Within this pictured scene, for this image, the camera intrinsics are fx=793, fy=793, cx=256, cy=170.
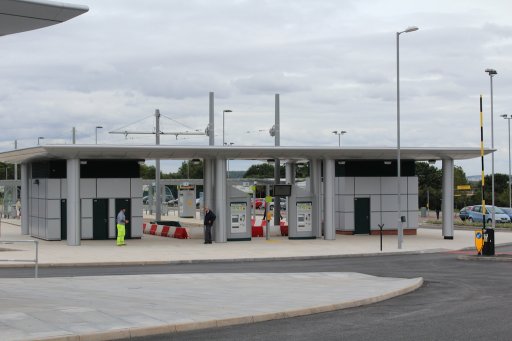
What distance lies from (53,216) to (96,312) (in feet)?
78.6

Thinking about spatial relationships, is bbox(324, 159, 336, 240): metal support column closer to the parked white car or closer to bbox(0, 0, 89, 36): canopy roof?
the parked white car

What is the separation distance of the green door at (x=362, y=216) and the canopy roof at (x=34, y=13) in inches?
1156

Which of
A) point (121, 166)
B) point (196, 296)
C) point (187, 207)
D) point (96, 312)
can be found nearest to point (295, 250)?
point (121, 166)

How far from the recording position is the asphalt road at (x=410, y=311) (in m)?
12.2

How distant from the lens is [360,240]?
123ft

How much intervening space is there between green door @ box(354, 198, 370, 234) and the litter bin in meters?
12.8

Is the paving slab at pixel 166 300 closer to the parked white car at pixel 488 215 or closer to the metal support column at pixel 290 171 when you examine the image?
the metal support column at pixel 290 171

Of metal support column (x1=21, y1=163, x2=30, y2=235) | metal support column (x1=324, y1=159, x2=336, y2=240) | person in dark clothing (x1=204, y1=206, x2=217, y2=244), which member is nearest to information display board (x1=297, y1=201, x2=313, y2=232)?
metal support column (x1=324, y1=159, x2=336, y2=240)

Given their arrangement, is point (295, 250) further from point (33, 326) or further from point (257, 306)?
point (33, 326)

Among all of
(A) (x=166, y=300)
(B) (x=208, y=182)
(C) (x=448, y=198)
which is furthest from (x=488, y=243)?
(A) (x=166, y=300)

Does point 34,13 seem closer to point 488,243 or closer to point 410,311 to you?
point 410,311

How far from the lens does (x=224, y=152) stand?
34.8 meters

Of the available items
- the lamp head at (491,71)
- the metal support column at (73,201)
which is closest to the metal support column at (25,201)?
the metal support column at (73,201)

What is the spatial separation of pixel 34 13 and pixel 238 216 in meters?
24.8
